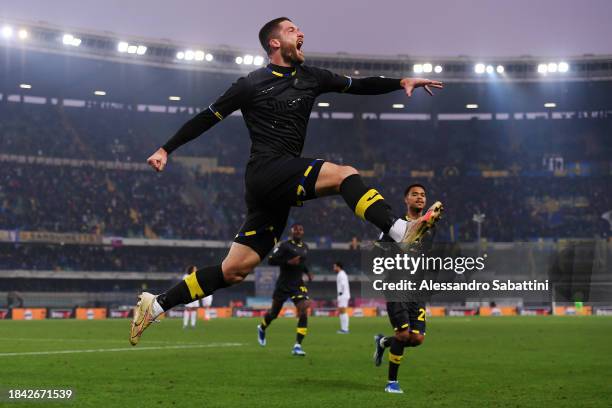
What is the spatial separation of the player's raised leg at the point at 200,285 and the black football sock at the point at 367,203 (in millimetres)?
1192

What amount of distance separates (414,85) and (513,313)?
47.1m

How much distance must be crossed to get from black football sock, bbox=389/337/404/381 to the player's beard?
4.56 meters

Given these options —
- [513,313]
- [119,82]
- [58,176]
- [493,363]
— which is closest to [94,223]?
[58,176]

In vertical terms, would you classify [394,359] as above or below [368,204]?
below

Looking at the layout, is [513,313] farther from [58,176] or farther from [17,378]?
[17,378]

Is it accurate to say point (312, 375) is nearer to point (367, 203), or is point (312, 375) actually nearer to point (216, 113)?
point (216, 113)

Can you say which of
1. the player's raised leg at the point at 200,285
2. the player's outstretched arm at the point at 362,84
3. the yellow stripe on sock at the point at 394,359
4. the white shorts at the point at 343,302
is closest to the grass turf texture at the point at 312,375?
the yellow stripe on sock at the point at 394,359

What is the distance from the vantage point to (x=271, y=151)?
23.1ft

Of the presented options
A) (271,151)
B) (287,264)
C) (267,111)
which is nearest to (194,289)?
(271,151)

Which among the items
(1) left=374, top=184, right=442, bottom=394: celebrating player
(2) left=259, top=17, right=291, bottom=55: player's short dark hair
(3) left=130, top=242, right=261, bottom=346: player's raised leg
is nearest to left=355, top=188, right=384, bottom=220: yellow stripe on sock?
(3) left=130, top=242, right=261, bottom=346: player's raised leg

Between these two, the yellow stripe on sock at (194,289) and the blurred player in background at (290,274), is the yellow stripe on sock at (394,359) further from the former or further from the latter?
the blurred player in background at (290,274)

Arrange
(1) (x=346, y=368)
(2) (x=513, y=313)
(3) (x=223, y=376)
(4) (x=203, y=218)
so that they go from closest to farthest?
(3) (x=223, y=376) < (1) (x=346, y=368) < (2) (x=513, y=313) < (4) (x=203, y=218)

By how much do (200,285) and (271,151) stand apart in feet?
4.66

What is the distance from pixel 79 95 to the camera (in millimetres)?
58656
